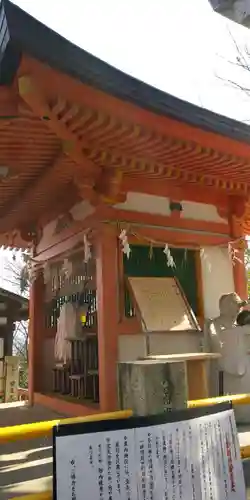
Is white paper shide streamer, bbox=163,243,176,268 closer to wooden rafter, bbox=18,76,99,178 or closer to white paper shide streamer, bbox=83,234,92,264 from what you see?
white paper shide streamer, bbox=83,234,92,264

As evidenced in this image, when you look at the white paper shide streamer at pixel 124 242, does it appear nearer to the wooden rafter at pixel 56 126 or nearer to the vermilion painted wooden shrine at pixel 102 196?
the vermilion painted wooden shrine at pixel 102 196

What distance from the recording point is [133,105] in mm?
4277

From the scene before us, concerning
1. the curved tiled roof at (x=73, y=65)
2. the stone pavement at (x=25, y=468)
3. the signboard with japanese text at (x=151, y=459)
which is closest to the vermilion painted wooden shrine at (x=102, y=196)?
the curved tiled roof at (x=73, y=65)

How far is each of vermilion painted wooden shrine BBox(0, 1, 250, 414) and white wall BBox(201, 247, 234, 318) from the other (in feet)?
0.07

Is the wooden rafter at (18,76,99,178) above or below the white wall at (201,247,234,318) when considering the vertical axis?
above

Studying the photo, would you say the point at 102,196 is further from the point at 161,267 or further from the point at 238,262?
the point at 238,262

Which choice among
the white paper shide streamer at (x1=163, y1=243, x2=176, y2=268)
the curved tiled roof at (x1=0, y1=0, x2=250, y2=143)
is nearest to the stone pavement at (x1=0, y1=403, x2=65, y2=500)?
the white paper shide streamer at (x1=163, y1=243, x2=176, y2=268)

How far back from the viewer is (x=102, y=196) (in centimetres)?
557

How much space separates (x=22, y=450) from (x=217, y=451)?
9.75ft

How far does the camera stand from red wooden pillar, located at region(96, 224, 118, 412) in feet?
17.3

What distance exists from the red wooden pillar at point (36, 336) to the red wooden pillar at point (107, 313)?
2.93 m

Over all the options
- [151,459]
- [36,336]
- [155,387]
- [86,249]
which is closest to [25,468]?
[155,387]

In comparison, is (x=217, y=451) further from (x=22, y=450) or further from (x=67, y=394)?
(x=67, y=394)

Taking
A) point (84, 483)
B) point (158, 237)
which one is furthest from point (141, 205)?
point (84, 483)
